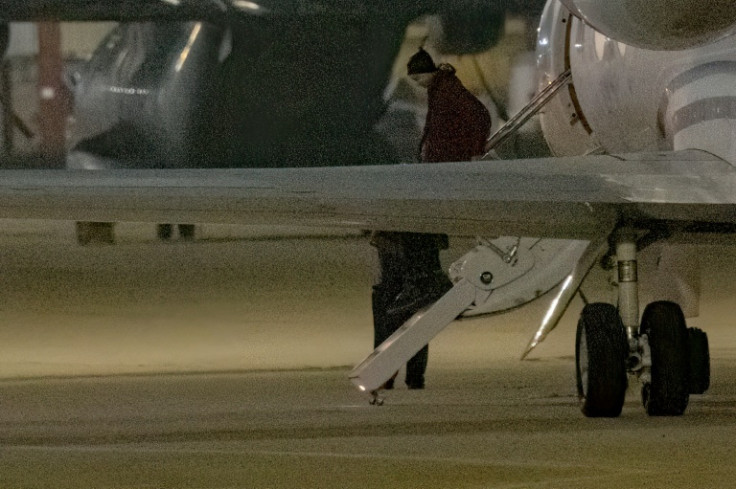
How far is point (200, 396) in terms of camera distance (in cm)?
1084

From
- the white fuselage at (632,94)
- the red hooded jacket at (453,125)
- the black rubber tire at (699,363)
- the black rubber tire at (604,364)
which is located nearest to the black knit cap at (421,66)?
the red hooded jacket at (453,125)

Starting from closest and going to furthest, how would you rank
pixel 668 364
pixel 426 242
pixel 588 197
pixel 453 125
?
pixel 588 197
pixel 668 364
pixel 426 242
pixel 453 125

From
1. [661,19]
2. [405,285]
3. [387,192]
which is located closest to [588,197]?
[387,192]

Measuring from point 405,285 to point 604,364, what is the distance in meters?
2.61

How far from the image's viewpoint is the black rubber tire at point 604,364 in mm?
9070

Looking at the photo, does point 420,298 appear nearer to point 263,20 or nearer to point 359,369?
point 359,369

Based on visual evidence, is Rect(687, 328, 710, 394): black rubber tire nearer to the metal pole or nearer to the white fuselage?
the white fuselage

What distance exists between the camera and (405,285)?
11.5m

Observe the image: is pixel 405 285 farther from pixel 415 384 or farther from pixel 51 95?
pixel 51 95

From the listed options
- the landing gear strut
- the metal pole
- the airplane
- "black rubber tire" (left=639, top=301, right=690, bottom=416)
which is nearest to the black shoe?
the airplane

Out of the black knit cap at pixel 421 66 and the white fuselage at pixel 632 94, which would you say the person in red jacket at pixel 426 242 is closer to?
the black knit cap at pixel 421 66

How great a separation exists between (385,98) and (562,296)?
2373 cm

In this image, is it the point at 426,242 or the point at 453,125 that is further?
the point at 453,125

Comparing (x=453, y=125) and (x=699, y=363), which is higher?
(x=453, y=125)
